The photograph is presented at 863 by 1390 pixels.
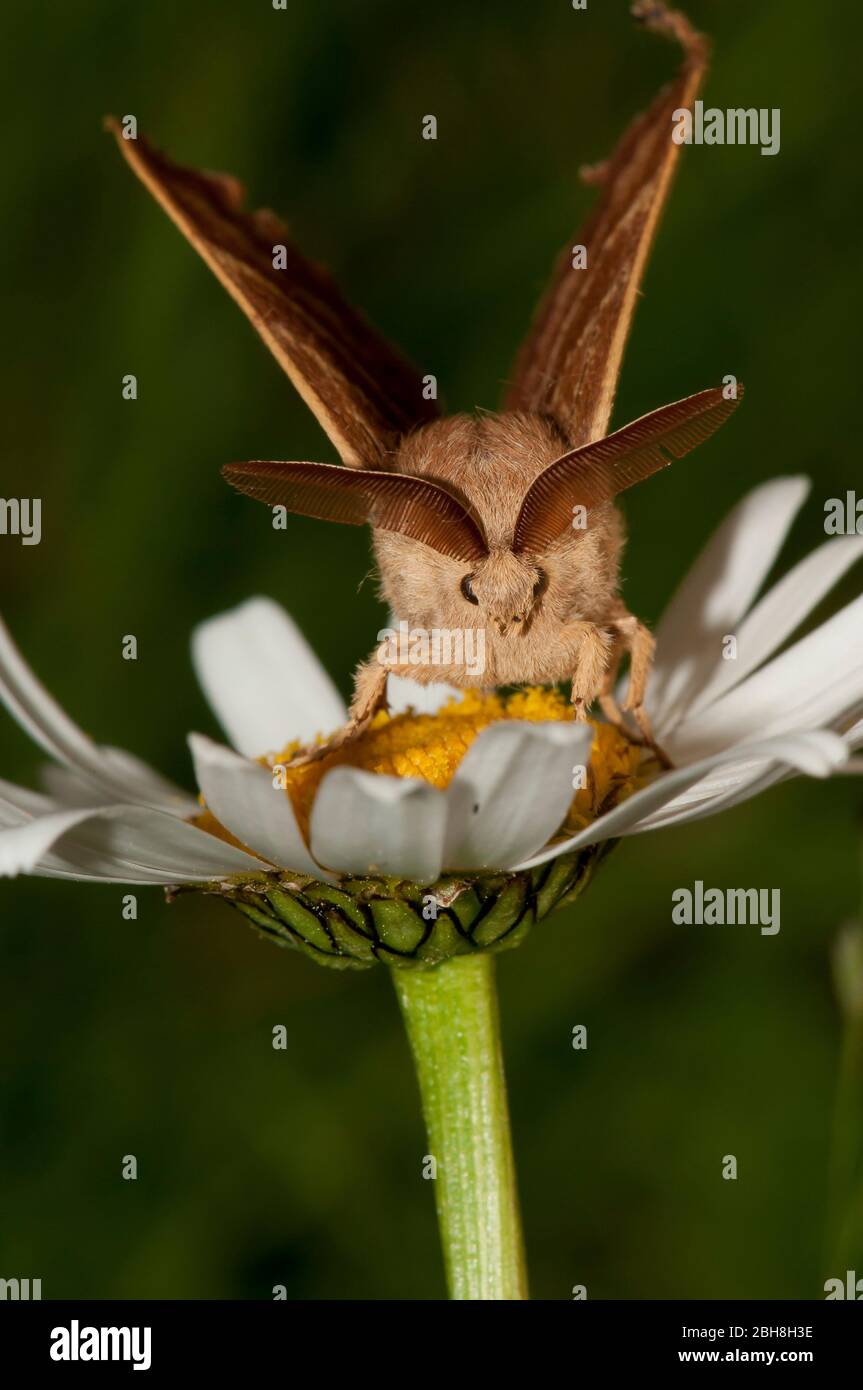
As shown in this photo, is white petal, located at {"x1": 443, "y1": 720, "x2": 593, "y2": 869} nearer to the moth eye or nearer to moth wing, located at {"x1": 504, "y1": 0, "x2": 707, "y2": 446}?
the moth eye

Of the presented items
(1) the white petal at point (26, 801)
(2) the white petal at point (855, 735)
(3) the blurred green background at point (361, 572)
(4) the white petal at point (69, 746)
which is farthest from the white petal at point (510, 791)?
(3) the blurred green background at point (361, 572)

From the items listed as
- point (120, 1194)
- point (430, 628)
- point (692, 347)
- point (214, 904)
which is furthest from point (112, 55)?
point (120, 1194)

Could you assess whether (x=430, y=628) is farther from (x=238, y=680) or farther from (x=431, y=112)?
(x=431, y=112)

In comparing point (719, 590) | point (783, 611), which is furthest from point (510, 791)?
point (719, 590)

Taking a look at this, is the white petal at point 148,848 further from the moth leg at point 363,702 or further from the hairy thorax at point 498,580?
the hairy thorax at point 498,580

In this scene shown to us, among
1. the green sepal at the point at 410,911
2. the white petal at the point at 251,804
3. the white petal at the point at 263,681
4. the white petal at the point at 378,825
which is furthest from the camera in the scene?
the white petal at the point at 263,681

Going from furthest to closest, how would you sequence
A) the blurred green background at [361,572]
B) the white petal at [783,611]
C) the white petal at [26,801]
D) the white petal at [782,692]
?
the blurred green background at [361,572], the white petal at [783,611], the white petal at [782,692], the white petal at [26,801]

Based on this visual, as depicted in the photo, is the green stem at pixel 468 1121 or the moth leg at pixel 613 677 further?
the moth leg at pixel 613 677
